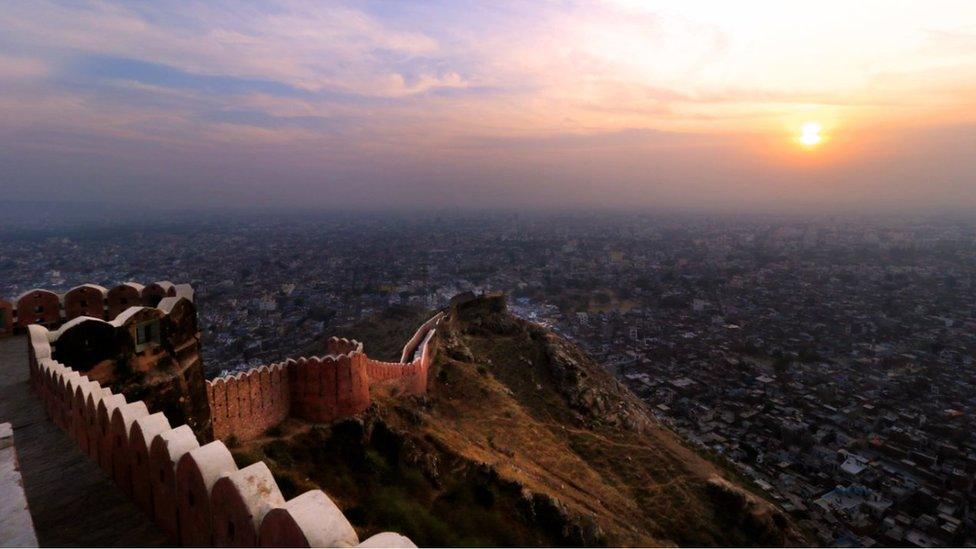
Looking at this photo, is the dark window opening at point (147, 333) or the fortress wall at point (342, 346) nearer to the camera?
the dark window opening at point (147, 333)

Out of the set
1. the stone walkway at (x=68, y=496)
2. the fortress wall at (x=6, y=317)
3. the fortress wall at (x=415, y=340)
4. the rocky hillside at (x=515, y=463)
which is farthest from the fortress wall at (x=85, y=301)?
the fortress wall at (x=415, y=340)

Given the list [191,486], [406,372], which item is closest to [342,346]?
[406,372]

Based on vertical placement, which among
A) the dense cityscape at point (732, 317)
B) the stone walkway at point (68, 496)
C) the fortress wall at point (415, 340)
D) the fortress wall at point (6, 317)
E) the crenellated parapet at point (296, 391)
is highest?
the fortress wall at point (6, 317)

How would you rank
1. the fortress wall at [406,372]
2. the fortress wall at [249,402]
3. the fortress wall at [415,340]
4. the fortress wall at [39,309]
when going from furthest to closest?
the fortress wall at [415,340] < the fortress wall at [406,372] < the fortress wall at [249,402] < the fortress wall at [39,309]

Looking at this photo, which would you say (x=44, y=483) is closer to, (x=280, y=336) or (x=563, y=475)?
(x=563, y=475)

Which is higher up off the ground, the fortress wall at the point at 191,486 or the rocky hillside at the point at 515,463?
the fortress wall at the point at 191,486

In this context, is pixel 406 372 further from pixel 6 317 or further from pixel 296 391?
pixel 6 317

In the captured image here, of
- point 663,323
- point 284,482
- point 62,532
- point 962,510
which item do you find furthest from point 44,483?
point 663,323

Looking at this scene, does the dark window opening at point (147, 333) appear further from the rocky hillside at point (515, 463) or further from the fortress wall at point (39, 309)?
the rocky hillside at point (515, 463)
